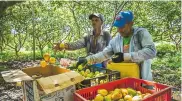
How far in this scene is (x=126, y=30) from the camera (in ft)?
8.41

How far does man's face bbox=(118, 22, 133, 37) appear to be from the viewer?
8.29 feet

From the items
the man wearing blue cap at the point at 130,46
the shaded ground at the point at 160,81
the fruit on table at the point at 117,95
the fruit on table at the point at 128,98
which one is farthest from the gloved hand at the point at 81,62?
the shaded ground at the point at 160,81

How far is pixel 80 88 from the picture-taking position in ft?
6.50

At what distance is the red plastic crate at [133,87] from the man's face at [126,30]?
0.63 metres

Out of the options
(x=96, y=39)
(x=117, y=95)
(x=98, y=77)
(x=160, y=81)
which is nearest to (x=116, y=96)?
(x=117, y=95)

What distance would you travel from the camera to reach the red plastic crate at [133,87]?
68.4 inches

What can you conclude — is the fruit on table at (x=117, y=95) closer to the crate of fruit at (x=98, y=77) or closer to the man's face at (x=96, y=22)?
the crate of fruit at (x=98, y=77)

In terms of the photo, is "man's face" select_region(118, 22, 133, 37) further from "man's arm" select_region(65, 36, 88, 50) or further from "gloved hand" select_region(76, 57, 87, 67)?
Result: "man's arm" select_region(65, 36, 88, 50)

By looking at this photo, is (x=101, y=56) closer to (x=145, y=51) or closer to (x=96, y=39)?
(x=145, y=51)

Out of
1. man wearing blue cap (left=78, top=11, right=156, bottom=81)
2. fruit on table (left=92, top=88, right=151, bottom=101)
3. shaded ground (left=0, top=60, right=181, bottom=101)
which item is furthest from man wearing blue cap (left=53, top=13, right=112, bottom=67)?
shaded ground (left=0, top=60, right=181, bottom=101)

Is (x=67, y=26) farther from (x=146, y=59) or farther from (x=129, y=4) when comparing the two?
(x=146, y=59)

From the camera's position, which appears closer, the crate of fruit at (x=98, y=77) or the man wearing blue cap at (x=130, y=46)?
the crate of fruit at (x=98, y=77)

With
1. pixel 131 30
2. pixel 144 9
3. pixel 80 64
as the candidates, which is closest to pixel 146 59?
pixel 131 30

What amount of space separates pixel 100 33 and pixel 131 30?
1021 millimetres
